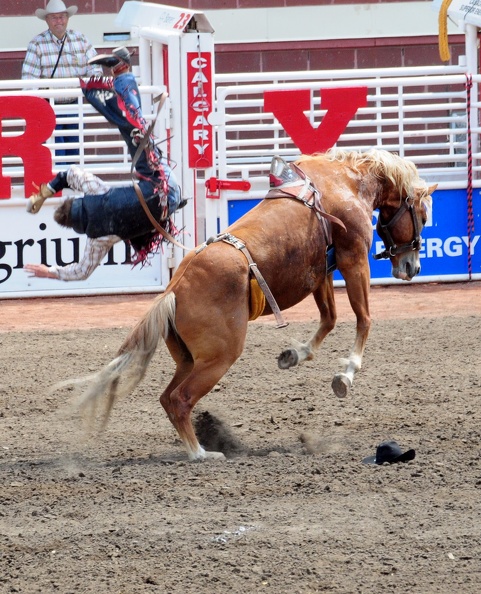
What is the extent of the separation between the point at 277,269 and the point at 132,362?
921mm

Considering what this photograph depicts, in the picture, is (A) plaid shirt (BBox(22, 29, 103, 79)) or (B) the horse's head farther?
(A) plaid shirt (BBox(22, 29, 103, 79))

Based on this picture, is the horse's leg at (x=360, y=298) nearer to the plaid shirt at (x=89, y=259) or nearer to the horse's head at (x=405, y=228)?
the horse's head at (x=405, y=228)

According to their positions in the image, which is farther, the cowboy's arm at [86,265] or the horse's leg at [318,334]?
the horse's leg at [318,334]

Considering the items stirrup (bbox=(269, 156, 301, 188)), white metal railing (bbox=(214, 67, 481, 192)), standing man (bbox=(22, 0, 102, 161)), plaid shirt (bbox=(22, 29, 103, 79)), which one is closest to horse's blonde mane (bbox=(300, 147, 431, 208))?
stirrup (bbox=(269, 156, 301, 188))

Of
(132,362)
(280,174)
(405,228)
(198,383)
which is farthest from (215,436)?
(405,228)

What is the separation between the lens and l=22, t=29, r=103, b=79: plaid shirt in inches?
464

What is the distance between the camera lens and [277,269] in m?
5.83

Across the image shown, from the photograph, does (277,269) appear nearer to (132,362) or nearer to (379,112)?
(132,362)

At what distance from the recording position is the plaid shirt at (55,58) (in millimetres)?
11781

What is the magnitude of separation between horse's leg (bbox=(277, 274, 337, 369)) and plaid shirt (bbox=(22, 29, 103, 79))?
6159mm

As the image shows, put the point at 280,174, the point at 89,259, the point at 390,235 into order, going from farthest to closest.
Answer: the point at 390,235 → the point at 280,174 → the point at 89,259

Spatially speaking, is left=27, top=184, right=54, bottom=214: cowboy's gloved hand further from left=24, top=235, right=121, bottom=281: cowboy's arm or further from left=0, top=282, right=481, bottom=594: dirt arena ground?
left=0, top=282, right=481, bottom=594: dirt arena ground

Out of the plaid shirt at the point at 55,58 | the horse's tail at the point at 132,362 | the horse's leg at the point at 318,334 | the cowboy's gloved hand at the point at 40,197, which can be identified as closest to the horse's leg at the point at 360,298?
the horse's leg at the point at 318,334

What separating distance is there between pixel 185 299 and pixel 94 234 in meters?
0.57
